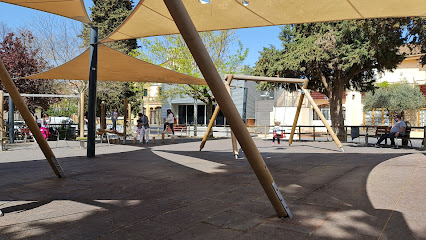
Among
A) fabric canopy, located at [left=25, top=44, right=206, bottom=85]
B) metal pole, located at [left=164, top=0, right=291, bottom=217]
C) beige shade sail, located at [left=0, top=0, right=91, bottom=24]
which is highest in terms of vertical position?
beige shade sail, located at [left=0, top=0, right=91, bottom=24]

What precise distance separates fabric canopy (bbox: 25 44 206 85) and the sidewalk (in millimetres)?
2715

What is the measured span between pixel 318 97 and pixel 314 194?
2870 cm

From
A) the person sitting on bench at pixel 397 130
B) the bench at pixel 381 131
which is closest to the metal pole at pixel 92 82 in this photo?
the person sitting on bench at pixel 397 130

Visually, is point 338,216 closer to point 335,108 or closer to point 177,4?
point 177,4

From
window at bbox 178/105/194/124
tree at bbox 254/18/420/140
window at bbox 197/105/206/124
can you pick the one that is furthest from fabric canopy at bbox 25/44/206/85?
window at bbox 178/105/194/124

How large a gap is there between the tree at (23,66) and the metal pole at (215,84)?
1444 centimetres

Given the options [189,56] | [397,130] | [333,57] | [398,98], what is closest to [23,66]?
[189,56]

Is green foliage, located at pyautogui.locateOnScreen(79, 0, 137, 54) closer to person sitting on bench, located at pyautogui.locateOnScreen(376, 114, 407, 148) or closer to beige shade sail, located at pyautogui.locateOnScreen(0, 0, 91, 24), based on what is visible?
beige shade sail, located at pyautogui.locateOnScreen(0, 0, 91, 24)

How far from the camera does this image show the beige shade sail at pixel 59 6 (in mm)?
5113

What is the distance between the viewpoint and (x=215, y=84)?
239 cm

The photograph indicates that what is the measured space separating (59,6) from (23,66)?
1154 centimetres

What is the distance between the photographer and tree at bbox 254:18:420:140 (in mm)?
12086

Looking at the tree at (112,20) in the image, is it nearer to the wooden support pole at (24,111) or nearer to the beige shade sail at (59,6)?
the beige shade sail at (59,6)

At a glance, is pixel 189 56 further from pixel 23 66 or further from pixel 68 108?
pixel 68 108
